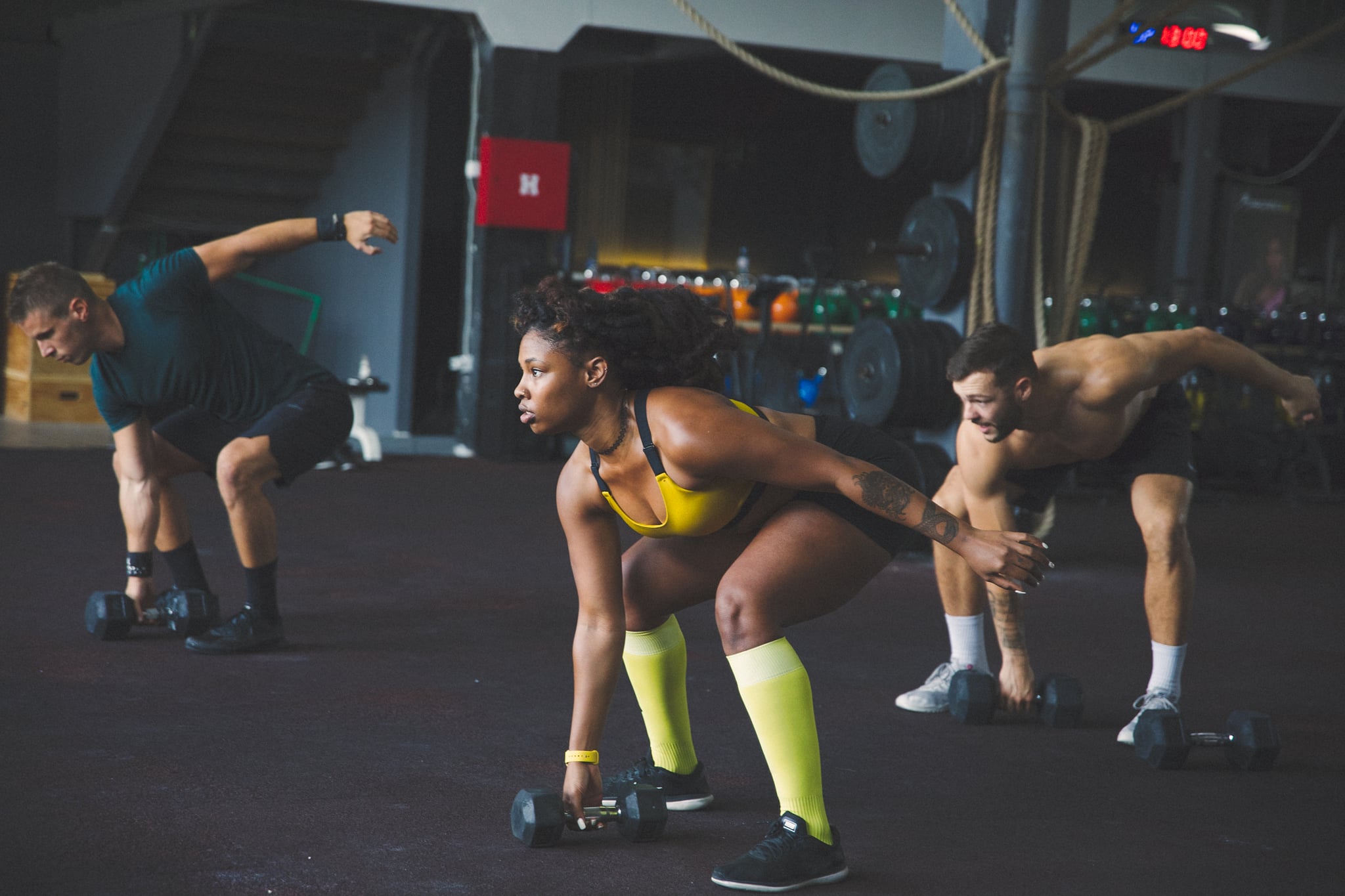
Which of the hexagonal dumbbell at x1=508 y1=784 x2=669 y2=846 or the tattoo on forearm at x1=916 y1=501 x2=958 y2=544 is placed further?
the hexagonal dumbbell at x1=508 y1=784 x2=669 y2=846

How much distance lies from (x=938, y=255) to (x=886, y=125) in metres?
0.53

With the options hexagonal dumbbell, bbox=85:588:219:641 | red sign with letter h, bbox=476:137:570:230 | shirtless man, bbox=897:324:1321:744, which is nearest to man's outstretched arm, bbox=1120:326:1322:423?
shirtless man, bbox=897:324:1321:744

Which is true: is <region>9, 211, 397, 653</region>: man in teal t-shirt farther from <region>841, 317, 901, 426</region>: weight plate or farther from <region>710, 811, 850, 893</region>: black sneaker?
<region>841, 317, 901, 426</region>: weight plate

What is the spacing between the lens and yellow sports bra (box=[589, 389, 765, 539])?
207cm

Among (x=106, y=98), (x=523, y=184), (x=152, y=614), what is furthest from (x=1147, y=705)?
(x=106, y=98)

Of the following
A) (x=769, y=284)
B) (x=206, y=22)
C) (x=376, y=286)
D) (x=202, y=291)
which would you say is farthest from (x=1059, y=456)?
(x=376, y=286)

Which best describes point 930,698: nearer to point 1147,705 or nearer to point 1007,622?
point 1007,622

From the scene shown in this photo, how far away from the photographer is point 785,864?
206 centimetres

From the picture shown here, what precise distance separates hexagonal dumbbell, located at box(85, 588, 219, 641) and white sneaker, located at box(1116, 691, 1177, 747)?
225cm

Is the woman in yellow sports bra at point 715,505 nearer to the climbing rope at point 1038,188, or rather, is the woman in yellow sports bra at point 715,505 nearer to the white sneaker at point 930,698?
the white sneaker at point 930,698

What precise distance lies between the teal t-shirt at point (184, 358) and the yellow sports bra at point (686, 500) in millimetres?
1645

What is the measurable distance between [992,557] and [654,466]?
0.51 meters

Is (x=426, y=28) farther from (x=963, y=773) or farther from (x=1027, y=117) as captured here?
(x=963, y=773)

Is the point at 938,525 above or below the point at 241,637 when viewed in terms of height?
above
